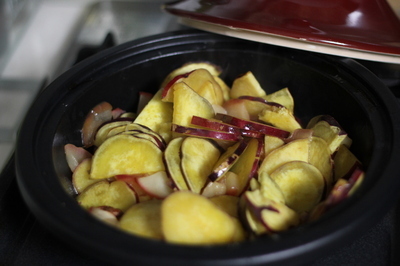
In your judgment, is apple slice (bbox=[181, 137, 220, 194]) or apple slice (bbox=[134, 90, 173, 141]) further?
apple slice (bbox=[134, 90, 173, 141])

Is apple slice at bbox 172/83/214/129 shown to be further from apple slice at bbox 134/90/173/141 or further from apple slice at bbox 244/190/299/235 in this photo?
apple slice at bbox 244/190/299/235

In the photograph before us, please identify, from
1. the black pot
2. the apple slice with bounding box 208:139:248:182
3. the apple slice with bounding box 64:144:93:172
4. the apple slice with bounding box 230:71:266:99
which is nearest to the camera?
the black pot

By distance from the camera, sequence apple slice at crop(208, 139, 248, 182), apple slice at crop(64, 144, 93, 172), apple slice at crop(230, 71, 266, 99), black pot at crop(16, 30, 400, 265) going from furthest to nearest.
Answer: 1. apple slice at crop(230, 71, 266, 99)
2. apple slice at crop(64, 144, 93, 172)
3. apple slice at crop(208, 139, 248, 182)
4. black pot at crop(16, 30, 400, 265)

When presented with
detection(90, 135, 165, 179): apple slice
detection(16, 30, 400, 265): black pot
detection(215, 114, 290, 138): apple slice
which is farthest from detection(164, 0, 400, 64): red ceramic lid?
detection(90, 135, 165, 179): apple slice

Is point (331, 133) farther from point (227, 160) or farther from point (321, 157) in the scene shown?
point (227, 160)

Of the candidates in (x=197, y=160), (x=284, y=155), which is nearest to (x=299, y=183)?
(x=284, y=155)

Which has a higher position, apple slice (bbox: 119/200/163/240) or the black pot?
the black pot

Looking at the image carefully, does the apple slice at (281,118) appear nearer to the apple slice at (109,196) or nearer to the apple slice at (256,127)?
the apple slice at (256,127)
